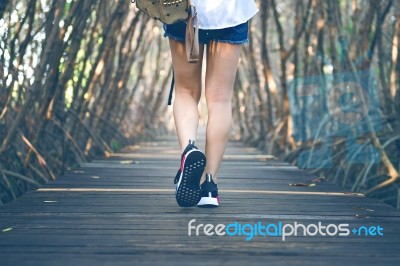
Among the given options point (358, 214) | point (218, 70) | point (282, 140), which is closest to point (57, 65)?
point (218, 70)

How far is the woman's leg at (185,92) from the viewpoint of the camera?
3857mm

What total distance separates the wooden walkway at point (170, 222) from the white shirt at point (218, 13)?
765 millimetres

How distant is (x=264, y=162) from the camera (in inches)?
292

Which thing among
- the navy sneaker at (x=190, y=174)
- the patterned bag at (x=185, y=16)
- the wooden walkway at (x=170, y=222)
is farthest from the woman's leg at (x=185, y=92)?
the wooden walkway at (x=170, y=222)

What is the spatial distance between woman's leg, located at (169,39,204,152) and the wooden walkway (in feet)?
1.08

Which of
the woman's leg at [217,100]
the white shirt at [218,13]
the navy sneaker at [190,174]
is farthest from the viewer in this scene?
the woman's leg at [217,100]

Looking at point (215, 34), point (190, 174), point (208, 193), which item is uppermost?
point (215, 34)

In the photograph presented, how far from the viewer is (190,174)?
11.9ft

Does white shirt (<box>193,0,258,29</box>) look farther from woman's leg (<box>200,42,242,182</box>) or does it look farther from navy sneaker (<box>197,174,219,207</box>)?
navy sneaker (<box>197,174,219,207</box>)

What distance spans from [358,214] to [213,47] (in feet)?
2.99

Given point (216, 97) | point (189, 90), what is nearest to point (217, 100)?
point (216, 97)

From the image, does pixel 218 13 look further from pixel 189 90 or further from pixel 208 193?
pixel 208 193

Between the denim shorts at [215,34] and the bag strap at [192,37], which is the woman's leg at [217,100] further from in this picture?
the bag strap at [192,37]

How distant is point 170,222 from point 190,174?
0.82ft
